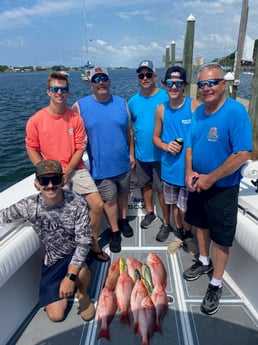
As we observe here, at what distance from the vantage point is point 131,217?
4.26 meters

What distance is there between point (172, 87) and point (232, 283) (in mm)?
2220

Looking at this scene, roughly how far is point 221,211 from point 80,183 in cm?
149

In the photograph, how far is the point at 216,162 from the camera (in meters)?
2.22

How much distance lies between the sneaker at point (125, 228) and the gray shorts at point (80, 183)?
1.09 meters

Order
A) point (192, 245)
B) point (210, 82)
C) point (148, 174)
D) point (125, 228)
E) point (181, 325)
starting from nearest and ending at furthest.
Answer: point (210, 82), point (181, 325), point (192, 245), point (148, 174), point (125, 228)

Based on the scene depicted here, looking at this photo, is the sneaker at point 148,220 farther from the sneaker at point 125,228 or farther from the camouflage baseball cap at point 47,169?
the camouflage baseball cap at point 47,169

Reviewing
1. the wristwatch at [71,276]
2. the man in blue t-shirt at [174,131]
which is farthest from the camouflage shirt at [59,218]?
the man in blue t-shirt at [174,131]

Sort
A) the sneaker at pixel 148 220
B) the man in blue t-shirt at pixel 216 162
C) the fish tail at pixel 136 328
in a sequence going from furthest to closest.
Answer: the sneaker at pixel 148 220 → the fish tail at pixel 136 328 → the man in blue t-shirt at pixel 216 162

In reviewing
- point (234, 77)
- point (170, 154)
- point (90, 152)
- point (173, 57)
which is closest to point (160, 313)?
point (170, 154)

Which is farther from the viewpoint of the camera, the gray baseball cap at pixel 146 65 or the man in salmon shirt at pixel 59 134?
the gray baseball cap at pixel 146 65

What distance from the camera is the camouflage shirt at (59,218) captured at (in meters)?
2.32

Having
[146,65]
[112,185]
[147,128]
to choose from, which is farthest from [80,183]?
[146,65]

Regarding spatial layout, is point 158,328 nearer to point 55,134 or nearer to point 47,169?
point 47,169

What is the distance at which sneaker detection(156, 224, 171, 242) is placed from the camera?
365 centimetres
